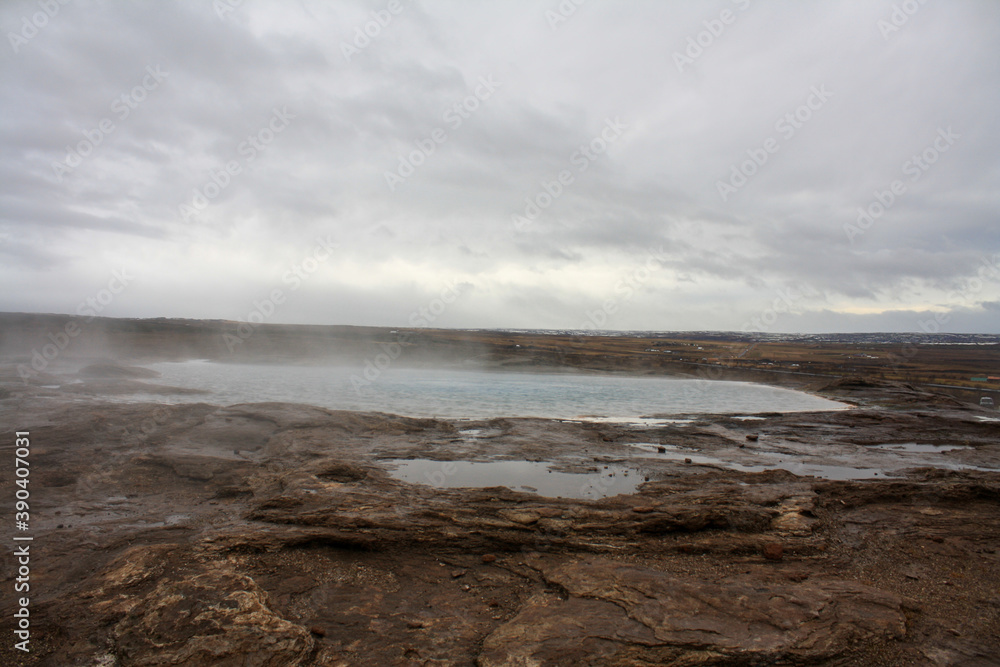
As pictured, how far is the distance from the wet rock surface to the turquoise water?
1021cm

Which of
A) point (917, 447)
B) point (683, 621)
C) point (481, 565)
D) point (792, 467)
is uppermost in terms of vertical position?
point (683, 621)

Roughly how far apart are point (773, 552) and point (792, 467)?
25.5ft

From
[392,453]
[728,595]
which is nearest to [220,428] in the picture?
[392,453]

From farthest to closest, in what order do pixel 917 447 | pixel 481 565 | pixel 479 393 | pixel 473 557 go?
1. pixel 479 393
2. pixel 917 447
3. pixel 473 557
4. pixel 481 565

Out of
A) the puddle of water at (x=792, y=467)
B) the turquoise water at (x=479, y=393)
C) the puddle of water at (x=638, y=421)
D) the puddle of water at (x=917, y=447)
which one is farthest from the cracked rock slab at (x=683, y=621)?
the turquoise water at (x=479, y=393)

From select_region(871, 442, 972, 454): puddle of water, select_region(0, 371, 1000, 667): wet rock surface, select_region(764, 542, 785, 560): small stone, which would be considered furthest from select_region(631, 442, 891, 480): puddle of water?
select_region(764, 542, 785, 560): small stone

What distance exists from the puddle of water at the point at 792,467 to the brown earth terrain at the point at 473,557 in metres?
0.16

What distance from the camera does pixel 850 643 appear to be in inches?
199

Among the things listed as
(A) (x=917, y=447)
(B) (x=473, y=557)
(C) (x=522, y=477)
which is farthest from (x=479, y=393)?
(B) (x=473, y=557)

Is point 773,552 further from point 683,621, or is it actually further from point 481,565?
point 481,565

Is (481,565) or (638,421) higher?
(481,565)

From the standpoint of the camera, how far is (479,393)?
2892cm

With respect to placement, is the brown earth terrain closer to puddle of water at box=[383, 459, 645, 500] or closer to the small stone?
the small stone

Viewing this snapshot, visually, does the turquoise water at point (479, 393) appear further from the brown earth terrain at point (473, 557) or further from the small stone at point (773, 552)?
the small stone at point (773, 552)
